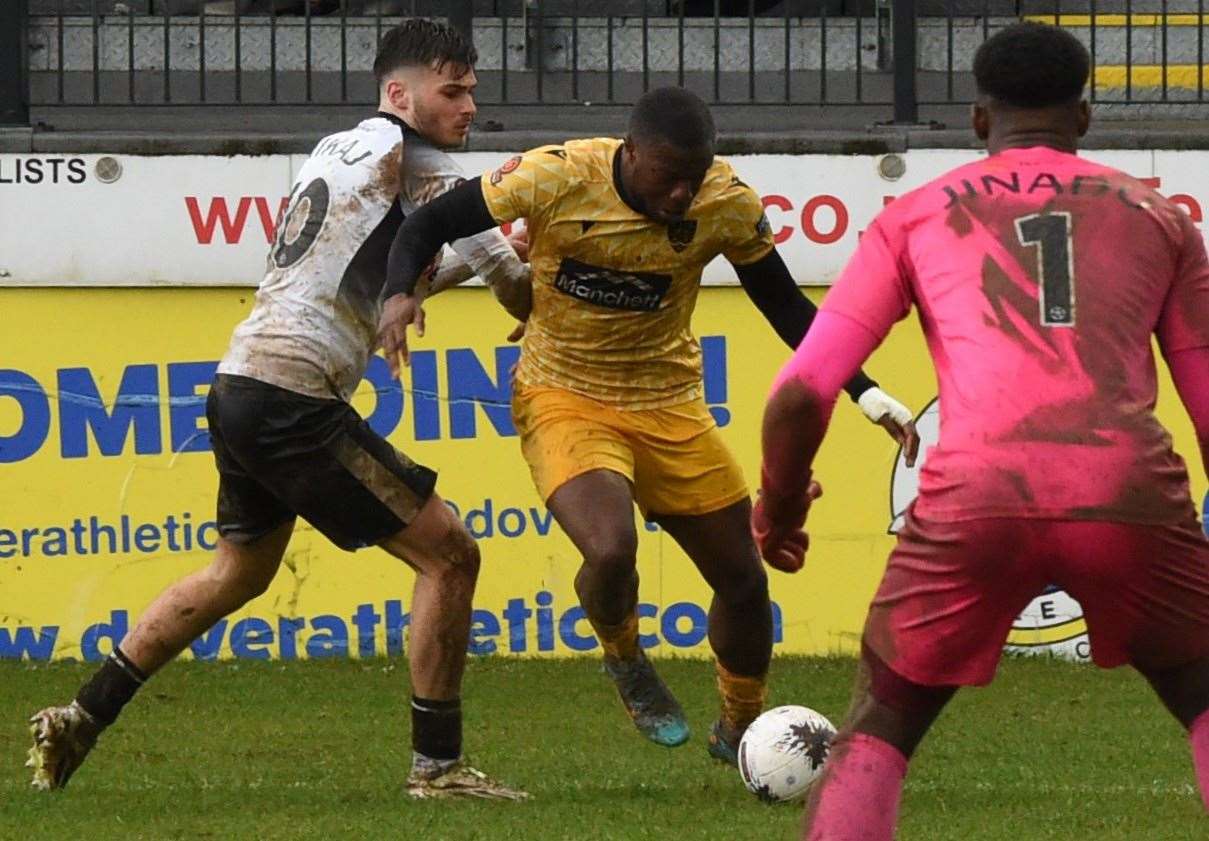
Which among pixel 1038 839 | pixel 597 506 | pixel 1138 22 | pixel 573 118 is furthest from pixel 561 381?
pixel 1138 22

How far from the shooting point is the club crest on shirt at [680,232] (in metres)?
6.81

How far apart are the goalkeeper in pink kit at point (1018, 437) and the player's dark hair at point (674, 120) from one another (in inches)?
93.1

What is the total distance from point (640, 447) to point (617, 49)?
499 centimetres

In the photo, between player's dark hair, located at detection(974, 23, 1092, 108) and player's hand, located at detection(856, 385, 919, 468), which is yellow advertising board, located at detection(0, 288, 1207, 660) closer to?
player's hand, located at detection(856, 385, 919, 468)

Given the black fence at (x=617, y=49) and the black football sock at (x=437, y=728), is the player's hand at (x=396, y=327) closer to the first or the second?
the black football sock at (x=437, y=728)

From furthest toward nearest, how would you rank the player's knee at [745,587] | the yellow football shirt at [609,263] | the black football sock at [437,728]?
the player's knee at [745,587]
the yellow football shirt at [609,263]
the black football sock at [437,728]

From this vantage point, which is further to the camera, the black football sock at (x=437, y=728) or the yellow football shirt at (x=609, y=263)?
the yellow football shirt at (x=609, y=263)

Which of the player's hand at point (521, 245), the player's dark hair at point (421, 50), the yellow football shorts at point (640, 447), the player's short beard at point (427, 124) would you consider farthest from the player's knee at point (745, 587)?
the player's dark hair at point (421, 50)

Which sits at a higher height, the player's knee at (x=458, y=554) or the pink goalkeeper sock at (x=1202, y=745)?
the pink goalkeeper sock at (x=1202, y=745)

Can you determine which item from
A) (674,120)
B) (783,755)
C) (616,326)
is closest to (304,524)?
(616,326)

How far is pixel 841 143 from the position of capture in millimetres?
10094

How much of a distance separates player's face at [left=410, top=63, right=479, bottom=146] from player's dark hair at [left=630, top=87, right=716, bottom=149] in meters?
0.52

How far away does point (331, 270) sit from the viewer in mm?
6457

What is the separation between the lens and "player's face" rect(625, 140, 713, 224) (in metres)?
6.51
